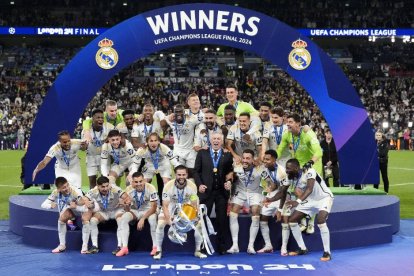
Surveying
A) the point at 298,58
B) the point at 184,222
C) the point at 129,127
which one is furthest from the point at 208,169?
the point at 298,58

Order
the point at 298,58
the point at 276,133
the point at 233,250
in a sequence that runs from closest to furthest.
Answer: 1. the point at 233,250
2. the point at 276,133
3. the point at 298,58

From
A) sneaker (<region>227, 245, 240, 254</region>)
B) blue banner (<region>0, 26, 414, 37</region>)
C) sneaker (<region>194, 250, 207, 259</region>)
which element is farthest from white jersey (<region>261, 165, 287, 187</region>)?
blue banner (<region>0, 26, 414, 37</region>)

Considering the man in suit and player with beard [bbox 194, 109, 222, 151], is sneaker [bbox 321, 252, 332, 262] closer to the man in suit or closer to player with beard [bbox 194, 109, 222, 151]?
the man in suit

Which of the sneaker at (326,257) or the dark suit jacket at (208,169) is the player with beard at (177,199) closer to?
the dark suit jacket at (208,169)

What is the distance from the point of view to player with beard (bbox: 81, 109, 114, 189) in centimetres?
1207

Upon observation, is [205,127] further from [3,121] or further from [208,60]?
[208,60]

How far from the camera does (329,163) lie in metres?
16.0

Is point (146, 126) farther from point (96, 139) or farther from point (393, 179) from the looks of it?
point (393, 179)

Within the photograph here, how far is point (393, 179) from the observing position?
Answer: 69.7 ft

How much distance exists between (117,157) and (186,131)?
1266mm

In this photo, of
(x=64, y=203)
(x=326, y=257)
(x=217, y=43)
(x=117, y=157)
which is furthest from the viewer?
(x=217, y=43)

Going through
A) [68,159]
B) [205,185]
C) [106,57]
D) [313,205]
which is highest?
[106,57]

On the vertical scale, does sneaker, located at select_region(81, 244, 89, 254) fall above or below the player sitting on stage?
below

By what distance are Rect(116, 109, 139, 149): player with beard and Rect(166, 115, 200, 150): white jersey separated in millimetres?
701
